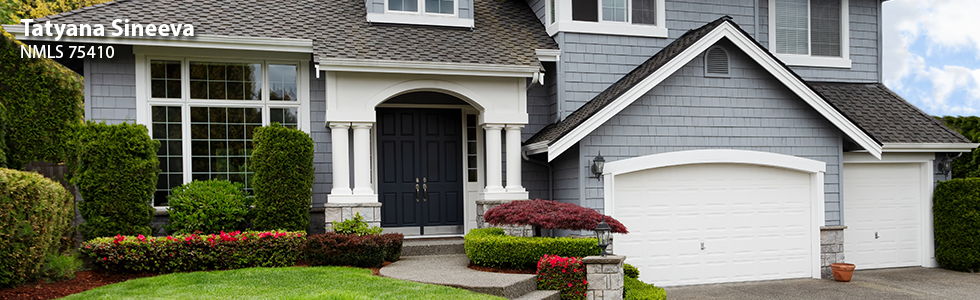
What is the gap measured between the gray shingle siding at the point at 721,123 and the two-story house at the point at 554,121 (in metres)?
0.03

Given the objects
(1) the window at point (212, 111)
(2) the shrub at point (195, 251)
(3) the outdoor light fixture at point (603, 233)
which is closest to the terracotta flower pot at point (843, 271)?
(3) the outdoor light fixture at point (603, 233)

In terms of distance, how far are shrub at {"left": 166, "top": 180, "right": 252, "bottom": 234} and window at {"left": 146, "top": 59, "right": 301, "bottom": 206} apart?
0.59 metres

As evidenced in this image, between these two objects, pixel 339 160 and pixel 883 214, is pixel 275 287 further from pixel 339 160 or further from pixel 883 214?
pixel 883 214

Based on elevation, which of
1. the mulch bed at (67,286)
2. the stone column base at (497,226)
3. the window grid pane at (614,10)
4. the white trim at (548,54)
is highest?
the window grid pane at (614,10)

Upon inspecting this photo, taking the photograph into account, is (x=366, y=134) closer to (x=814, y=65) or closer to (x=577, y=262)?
(x=577, y=262)

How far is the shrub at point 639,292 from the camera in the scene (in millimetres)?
8242

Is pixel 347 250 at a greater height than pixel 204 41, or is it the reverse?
pixel 204 41

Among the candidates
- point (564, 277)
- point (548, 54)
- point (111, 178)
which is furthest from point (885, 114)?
point (111, 178)

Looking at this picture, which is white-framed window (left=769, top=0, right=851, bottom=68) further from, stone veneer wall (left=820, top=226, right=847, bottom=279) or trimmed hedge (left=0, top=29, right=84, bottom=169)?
trimmed hedge (left=0, top=29, right=84, bottom=169)

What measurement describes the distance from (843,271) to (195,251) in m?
9.51

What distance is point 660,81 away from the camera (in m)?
10.3

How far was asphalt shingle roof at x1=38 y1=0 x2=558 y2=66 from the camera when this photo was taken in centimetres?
1019

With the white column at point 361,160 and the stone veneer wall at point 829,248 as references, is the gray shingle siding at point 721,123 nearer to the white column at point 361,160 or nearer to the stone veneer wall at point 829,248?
the stone veneer wall at point 829,248

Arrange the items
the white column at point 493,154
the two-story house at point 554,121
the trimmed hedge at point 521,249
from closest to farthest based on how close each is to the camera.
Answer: the trimmed hedge at point 521,249, the two-story house at point 554,121, the white column at point 493,154
